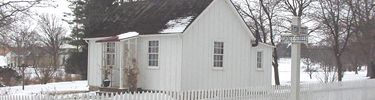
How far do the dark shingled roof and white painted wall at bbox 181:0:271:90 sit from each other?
0.67 m

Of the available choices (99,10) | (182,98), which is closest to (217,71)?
(182,98)

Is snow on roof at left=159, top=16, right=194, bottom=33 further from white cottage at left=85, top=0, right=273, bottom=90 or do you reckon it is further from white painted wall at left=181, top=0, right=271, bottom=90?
white painted wall at left=181, top=0, right=271, bottom=90

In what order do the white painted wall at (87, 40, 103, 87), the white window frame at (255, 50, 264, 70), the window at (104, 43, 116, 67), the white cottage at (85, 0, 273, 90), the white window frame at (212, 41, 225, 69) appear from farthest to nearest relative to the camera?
the white window frame at (255, 50, 264, 70) → the white painted wall at (87, 40, 103, 87) → the window at (104, 43, 116, 67) → the white window frame at (212, 41, 225, 69) → the white cottage at (85, 0, 273, 90)

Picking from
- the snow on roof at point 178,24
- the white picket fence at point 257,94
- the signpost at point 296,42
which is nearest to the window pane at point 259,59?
the snow on roof at point 178,24

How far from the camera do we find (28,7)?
55.2 ft

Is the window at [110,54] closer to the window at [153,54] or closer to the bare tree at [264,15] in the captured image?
the window at [153,54]

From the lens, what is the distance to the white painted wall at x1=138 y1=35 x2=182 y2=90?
66.7 feet

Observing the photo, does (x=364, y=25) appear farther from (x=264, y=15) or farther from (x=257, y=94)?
(x=257, y=94)

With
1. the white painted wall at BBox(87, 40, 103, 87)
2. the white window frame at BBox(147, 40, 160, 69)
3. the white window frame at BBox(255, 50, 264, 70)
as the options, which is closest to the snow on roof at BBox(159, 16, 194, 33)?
the white window frame at BBox(147, 40, 160, 69)

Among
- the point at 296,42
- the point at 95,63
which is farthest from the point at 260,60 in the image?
the point at 296,42

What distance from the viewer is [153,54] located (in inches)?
837

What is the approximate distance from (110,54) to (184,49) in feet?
14.0

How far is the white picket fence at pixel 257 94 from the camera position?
35.7 feet

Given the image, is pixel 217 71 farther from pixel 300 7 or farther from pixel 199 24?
pixel 300 7
